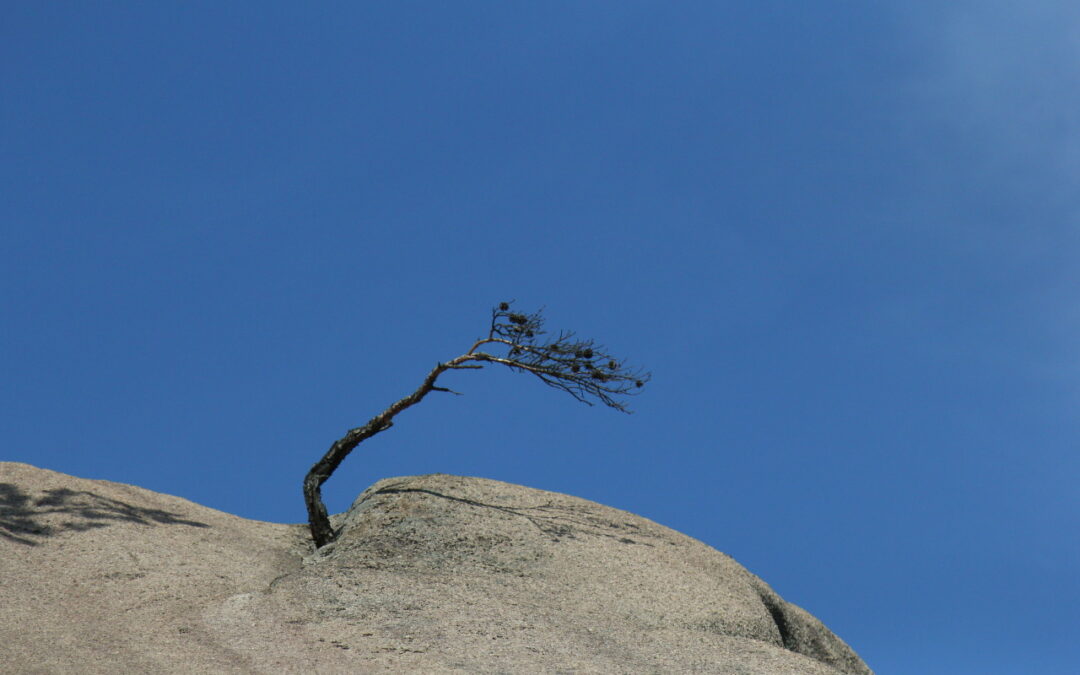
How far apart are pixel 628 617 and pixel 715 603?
1.67 meters

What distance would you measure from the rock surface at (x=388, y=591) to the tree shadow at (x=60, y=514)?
36 millimetres

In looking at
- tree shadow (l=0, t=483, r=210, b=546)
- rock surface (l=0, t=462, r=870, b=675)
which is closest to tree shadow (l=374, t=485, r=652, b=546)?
rock surface (l=0, t=462, r=870, b=675)

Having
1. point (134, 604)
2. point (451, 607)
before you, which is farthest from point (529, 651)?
point (134, 604)

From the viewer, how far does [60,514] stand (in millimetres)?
14461

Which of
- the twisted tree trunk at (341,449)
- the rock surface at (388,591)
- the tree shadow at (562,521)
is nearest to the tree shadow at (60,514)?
the rock surface at (388,591)

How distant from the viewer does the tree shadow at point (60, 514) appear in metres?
13.9

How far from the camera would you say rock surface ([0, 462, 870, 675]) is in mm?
11273

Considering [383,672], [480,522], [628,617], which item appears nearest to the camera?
[383,672]

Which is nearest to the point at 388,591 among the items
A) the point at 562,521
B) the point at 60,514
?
the point at 562,521

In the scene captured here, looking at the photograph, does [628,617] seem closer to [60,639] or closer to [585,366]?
[585,366]

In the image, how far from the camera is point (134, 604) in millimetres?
12289

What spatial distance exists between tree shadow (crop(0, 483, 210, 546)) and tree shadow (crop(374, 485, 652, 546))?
3.57 m

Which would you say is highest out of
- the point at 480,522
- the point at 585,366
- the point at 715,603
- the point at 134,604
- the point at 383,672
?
the point at 585,366

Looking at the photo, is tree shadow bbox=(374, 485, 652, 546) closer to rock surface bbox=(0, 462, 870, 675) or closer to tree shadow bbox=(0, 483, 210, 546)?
rock surface bbox=(0, 462, 870, 675)
